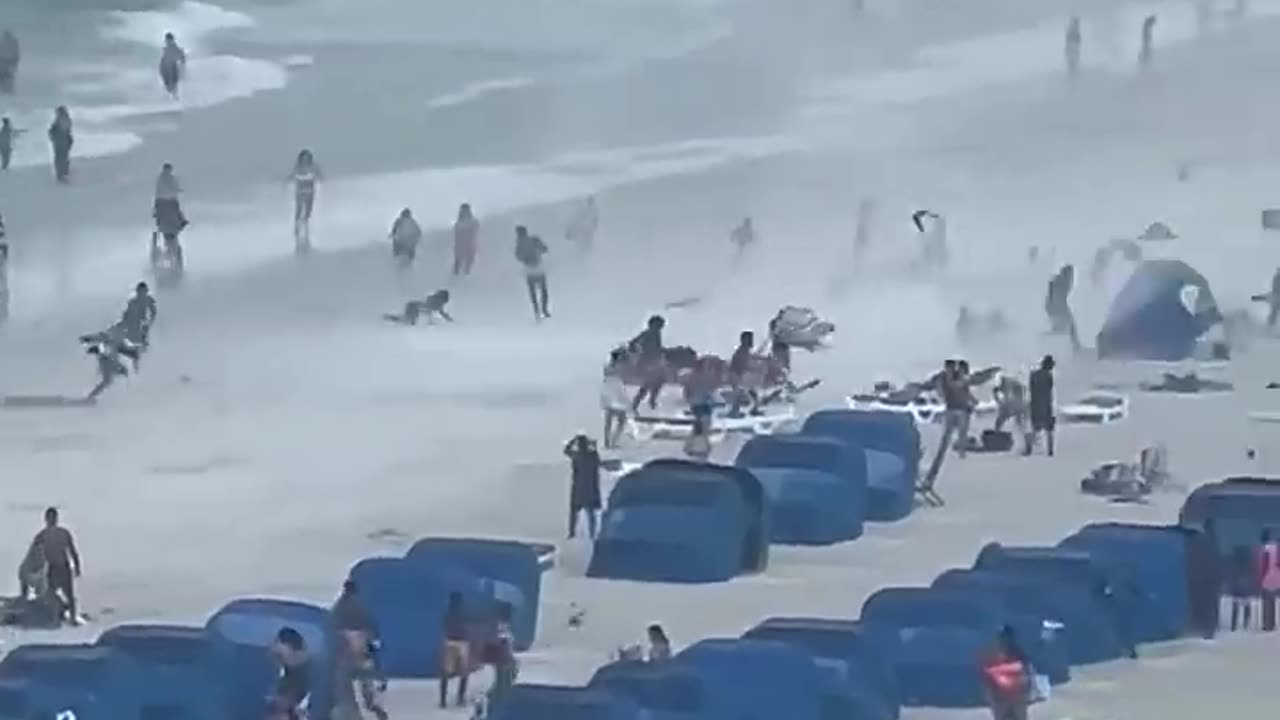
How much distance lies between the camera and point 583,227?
1693 inches

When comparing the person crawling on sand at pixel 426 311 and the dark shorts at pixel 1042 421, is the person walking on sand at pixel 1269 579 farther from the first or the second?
the person crawling on sand at pixel 426 311

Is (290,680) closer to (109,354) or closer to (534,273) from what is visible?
(109,354)

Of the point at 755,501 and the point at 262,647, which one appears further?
the point at 755,501

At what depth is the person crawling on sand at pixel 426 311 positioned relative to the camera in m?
37.6

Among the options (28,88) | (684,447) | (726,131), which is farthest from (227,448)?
(726,131)

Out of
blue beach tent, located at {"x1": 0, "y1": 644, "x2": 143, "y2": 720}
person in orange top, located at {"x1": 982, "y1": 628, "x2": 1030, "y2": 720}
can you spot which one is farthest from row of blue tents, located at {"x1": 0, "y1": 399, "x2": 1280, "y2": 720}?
person in orange top, located at {"x1": 982, "y1": 628, "x2": 1030, "y2": 720}

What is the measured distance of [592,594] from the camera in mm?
23656

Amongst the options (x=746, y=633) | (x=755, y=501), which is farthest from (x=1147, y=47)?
(x=746, y=633)

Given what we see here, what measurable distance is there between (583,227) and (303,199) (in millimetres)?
3867

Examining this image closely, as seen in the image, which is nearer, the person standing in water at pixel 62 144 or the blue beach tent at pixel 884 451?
the blue beach tent at pixel 884 451

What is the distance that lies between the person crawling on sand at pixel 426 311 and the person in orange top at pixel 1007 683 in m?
19.3

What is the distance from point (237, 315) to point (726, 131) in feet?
44.8

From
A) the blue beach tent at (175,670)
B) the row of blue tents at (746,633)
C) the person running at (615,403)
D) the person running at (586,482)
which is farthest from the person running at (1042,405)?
the blue beach tent at (175,670)

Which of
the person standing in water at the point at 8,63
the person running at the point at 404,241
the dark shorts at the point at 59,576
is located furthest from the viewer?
the person standing in water at the point at 8,63
